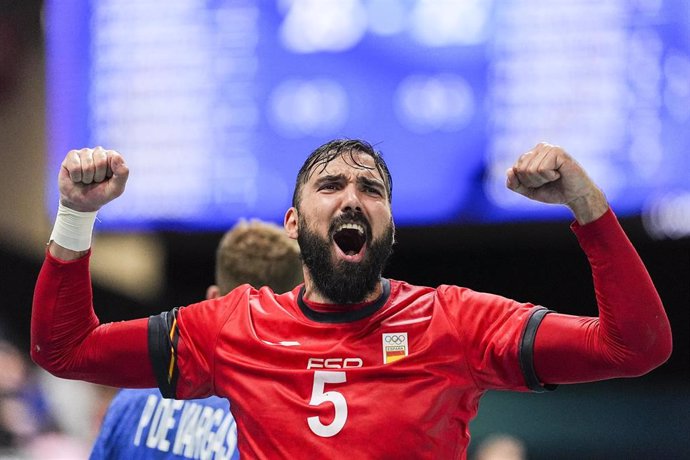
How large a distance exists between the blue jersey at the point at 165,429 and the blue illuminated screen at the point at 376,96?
2.20m

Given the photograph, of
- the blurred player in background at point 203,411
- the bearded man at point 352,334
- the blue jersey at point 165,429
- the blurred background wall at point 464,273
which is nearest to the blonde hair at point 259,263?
the blurred player in background at point 203,411

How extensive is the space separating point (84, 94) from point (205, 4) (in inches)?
29.0

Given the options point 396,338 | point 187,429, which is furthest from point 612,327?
point 187,429

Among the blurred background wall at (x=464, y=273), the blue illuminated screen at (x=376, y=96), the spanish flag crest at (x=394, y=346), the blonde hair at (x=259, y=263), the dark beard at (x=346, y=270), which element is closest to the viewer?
the spanish flag crest at (x=394, y=346)

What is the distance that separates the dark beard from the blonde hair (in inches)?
20.7

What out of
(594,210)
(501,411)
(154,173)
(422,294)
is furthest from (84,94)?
(594,210)

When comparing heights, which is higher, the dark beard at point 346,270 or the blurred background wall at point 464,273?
the dark beard at point 346,270

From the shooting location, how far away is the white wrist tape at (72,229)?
7.36 ft

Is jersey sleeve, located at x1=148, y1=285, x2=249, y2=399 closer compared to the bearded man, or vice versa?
the bearded man

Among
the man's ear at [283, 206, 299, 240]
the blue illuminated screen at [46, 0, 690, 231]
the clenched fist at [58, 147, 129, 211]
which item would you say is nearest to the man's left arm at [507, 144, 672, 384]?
the man's ear at [283, 206, 299, 240]

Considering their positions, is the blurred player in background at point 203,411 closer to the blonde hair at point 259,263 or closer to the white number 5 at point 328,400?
the blonde hair at point 259,263

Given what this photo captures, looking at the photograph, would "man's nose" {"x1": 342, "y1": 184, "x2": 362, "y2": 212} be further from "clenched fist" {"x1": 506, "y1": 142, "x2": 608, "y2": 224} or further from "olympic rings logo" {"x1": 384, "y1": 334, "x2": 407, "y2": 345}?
"clenched fist" {"x1": 506, "y1": 142, "x2": 608, "y2": 224}

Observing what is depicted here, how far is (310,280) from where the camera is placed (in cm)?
239

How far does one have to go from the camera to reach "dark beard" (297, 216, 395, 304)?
7.55ft
